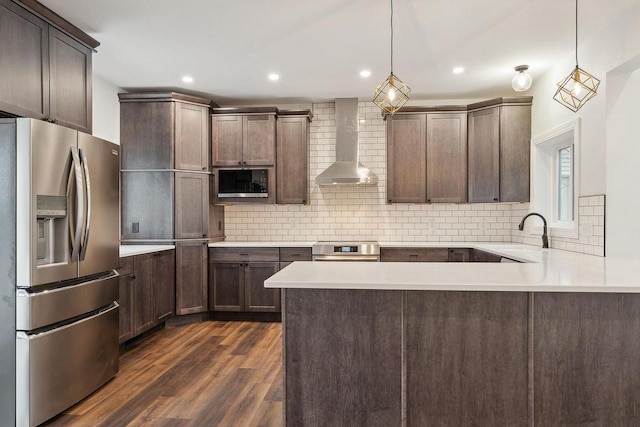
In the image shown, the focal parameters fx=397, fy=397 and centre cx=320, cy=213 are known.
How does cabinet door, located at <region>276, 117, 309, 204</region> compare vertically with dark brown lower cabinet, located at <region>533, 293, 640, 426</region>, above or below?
above

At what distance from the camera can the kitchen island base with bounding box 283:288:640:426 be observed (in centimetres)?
189

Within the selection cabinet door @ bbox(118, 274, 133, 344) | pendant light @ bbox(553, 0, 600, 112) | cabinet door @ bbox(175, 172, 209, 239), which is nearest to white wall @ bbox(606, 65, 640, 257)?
pendant light @ bbox(553, 0, 600, 112)

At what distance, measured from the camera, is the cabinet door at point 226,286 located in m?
4.74

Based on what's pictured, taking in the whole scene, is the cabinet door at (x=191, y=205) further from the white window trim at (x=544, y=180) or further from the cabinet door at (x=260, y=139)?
the white window trim at (x=544, y=180)

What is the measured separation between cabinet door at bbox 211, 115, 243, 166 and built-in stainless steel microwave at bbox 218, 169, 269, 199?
137 mm

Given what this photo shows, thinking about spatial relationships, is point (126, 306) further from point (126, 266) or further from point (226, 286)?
point (226, 286)

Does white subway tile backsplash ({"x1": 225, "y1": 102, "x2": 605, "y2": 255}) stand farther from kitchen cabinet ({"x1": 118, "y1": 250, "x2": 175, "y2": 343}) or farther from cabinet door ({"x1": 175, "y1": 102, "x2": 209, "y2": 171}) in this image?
kitchen cabinet ({"x1": 118, "y1": 250, "x2": 175, "y2": 343})

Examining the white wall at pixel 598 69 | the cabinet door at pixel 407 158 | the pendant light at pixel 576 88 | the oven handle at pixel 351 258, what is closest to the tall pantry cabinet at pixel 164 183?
the oven handle at pixel 351 258

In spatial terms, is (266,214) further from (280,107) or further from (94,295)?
(94,295)

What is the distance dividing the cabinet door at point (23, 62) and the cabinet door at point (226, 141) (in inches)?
87.2

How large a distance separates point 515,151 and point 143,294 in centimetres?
434

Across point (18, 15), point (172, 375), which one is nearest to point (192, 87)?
point (18, 15)

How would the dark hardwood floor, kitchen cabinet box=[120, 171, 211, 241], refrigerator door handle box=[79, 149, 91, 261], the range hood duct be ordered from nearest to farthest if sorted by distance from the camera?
the dark hardwood floor
refrigerator door handle box=[79, 149, 91, 261]
kitchen cabinet box=[120, 171, 211, 241]
the range hood duct

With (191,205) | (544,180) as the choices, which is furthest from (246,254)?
(544,180)
